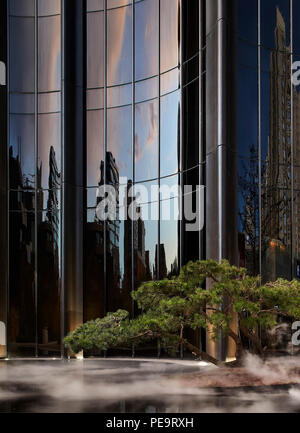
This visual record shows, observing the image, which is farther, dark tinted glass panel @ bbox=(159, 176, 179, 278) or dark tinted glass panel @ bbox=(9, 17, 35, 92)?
dark tinted glass panel @ bbox=(9, 17, 35, 92)

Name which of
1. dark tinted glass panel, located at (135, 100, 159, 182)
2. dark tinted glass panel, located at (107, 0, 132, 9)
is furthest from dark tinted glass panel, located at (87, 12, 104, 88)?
dark tinted glass panel, located at (135, 100, 159, 182)

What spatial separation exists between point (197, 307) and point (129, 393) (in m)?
2.53

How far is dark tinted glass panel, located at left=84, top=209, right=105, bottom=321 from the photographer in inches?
848

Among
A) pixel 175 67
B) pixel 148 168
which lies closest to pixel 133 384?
pixel 148 168

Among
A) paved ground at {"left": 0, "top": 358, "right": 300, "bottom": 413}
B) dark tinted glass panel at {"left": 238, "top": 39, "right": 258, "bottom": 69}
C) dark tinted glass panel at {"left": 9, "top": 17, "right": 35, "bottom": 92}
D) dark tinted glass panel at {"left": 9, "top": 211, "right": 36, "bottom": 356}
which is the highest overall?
dark tinted glass panel at {"left": 9, "top": 17, "right": 35, "bottom": 92}

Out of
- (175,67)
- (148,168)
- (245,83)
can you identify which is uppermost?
(175,67)

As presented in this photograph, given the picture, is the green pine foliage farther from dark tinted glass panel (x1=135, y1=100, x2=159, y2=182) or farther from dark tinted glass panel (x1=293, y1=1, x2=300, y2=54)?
dark tinted glass panel (x1=293, y1=1, x2=300, y2=54)

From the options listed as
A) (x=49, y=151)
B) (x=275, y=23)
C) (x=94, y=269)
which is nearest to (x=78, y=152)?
(x=49, y=151)

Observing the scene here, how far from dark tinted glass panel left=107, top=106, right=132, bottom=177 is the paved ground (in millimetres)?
7660

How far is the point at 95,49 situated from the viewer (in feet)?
72.9

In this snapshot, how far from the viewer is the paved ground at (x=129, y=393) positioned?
1119 cm

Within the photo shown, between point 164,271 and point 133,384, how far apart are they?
632 centimetres

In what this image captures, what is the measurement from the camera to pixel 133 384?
47.3 feet

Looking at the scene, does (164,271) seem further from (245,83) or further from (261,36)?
(261,36)
